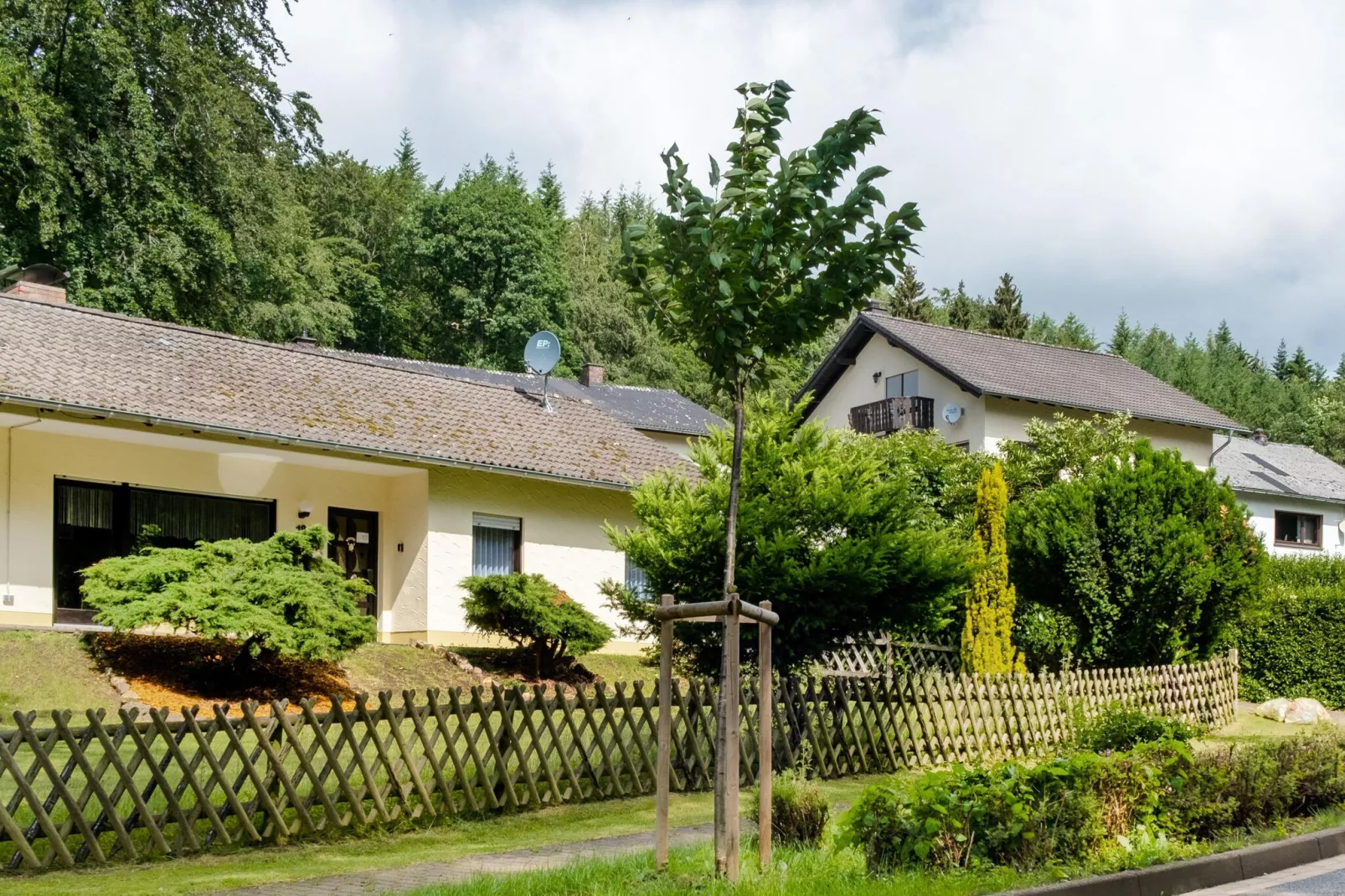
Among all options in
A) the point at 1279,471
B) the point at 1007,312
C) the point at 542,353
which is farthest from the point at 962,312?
the point at 542,353

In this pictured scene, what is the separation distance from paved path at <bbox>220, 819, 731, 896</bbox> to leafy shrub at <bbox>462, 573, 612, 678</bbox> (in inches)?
423

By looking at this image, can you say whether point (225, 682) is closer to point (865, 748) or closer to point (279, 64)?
point (865, 748)

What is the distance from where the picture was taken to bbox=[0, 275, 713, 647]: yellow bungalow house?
20.6 metres

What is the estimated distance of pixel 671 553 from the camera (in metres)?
15.9

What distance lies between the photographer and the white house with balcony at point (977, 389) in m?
42.9

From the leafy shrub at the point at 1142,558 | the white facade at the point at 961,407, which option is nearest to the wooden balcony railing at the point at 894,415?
the white facade at the point at 961,407

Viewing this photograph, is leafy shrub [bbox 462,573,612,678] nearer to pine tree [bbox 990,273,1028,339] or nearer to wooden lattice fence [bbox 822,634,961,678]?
wooden lattice fence [bbox 822,634,961,678]

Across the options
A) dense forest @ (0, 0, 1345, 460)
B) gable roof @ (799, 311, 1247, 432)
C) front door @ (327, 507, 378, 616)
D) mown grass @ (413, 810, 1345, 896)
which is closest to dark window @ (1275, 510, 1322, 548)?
gable roof @ (799, 311, 1247, 432)

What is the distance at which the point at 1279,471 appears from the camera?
53844 millimetres

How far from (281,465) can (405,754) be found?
43.2 feet

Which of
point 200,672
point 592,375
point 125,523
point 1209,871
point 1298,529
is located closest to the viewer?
point 1209,871

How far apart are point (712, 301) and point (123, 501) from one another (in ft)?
52.3

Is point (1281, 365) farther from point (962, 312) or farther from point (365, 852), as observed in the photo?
point (365, 852)

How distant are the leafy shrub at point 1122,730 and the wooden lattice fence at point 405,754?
10.4ft
